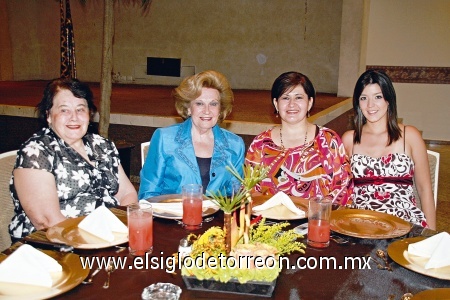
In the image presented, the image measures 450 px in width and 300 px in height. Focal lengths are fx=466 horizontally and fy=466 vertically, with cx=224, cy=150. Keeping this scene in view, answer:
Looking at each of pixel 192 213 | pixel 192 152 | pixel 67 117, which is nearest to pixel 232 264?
pixel 192 213

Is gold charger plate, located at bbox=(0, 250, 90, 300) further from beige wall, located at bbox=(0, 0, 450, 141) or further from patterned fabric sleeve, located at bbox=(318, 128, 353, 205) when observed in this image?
beige wall, located at bbox=(0, 0, 450, 141)

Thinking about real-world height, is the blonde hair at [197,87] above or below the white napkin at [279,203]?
above

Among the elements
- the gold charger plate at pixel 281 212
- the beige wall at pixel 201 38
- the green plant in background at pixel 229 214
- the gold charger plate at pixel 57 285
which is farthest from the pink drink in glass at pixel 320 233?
the beige wall at pixel 201 38

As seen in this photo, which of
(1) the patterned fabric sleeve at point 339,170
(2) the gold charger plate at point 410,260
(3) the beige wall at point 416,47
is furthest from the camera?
(3) the beige wall at point 416,47

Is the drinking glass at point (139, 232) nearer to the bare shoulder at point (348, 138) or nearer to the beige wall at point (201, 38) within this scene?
the bare shoulder at point (348, 138)

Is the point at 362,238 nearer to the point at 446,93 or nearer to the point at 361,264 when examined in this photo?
the point at 361,264

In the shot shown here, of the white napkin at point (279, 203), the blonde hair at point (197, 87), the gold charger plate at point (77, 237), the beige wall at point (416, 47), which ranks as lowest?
the gold charger plate at point (77, 237)

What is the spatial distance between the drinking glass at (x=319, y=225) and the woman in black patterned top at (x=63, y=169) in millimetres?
1056

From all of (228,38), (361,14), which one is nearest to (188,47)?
(228,38)

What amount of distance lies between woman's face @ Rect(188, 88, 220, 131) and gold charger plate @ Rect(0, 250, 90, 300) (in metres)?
1.31

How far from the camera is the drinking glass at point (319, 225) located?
1.58m

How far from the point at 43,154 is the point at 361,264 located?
1.40m

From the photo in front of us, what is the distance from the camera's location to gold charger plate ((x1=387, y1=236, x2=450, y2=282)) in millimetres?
1362

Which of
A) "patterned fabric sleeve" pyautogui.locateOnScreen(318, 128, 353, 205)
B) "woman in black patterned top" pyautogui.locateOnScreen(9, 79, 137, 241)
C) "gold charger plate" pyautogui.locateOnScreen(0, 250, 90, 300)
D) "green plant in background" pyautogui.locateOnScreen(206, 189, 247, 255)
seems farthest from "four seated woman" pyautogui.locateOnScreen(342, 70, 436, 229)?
"gold charger plate" pyautogui.locateOnScreen(0, 250, 90, 300)
